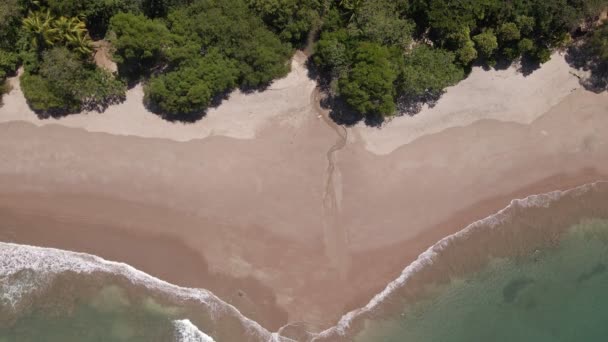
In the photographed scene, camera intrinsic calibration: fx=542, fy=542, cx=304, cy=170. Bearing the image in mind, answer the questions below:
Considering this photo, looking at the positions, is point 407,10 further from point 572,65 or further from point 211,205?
point 211,205

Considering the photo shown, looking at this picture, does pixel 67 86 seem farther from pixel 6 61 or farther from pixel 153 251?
pixel 153 251

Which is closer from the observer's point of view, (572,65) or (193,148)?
(193,148)

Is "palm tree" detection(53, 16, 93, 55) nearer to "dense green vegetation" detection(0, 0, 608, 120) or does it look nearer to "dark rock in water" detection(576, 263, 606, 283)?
"dense green vegetation" detection(0, 0, 608, 120)

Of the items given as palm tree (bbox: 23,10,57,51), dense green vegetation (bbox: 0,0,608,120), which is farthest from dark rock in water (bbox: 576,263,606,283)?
palm tree (bbox: 23,10,57,51)

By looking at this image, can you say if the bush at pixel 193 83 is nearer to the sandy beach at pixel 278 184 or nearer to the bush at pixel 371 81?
the sandy beach at pixel 278 184

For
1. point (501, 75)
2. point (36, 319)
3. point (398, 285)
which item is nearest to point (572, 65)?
point (501, 75)

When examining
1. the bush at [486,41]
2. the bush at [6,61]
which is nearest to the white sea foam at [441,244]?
the bush at [486,41]
